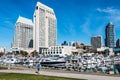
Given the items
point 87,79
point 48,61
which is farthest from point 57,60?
point 87,79

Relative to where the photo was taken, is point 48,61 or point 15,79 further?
→ point 48,61

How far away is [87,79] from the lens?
31.7 metres

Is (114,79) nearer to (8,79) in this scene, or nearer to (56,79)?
(56,79)

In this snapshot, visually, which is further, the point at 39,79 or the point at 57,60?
the point at 57,60

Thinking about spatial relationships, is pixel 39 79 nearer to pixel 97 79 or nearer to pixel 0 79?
pixel 0 79

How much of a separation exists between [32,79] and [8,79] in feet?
10.2

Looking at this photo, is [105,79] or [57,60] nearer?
[105,79]

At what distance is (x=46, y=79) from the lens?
31.0 metres

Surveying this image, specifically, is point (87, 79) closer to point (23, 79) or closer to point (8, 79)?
point (23, 79)

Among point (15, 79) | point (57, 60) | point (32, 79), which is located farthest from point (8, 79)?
point (57, 60)

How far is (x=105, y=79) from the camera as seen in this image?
31.8 meters

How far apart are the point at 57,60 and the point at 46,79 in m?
72.8

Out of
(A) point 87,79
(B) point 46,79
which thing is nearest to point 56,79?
(B) point 46,79

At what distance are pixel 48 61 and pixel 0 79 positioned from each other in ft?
242
